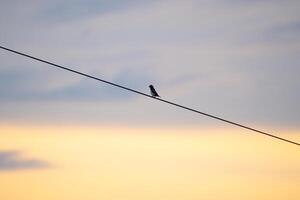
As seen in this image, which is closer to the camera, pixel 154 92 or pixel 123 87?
pixel 123 87

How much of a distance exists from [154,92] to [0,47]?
14126mm

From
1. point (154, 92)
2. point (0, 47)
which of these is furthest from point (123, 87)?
point (154, 92)

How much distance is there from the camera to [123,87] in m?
15.5

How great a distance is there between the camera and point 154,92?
93.4 feet

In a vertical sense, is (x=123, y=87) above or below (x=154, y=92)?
below

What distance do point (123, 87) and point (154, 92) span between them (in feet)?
42.7

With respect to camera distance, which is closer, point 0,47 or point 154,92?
point 0,47

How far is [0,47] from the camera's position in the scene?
1488 cm

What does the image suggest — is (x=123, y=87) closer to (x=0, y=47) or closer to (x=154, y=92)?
(x=0, y=47)
